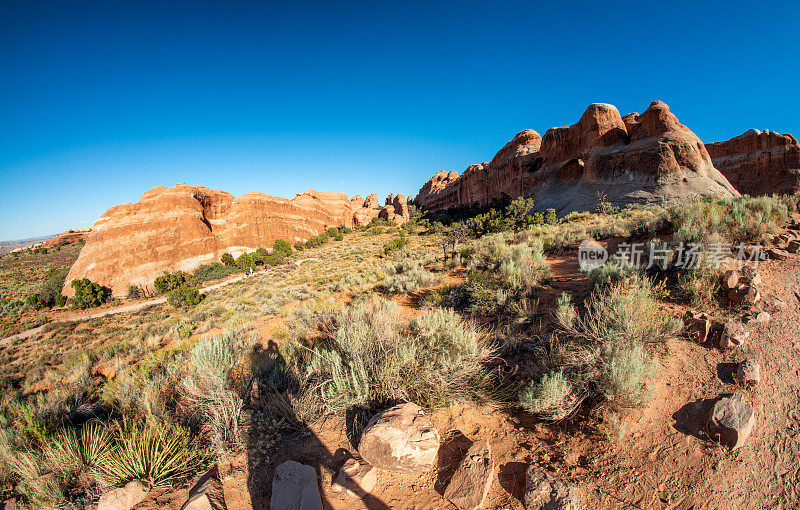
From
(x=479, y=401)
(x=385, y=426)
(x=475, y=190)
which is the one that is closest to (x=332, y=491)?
(x=385, y=426)

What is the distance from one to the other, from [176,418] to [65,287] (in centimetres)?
3474

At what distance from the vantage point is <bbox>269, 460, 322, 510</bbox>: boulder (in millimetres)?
2178

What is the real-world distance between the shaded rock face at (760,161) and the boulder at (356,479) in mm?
41943

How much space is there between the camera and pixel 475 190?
163 ft

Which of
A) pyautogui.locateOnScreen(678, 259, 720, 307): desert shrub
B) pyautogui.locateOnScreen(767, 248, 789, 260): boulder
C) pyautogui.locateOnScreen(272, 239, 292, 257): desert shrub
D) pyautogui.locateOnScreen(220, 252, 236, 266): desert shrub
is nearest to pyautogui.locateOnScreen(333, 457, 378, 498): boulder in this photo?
pyautogui.locateOnScreen(678, 259, 720, 307): desert shrub

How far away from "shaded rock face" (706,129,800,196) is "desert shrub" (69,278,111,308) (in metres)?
60.6

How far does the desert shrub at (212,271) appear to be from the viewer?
28203mm

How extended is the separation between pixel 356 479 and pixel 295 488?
0.50m

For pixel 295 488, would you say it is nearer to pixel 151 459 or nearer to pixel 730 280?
pixel 151 459

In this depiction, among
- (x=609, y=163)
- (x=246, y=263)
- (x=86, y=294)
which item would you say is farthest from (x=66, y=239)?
(x=609, y=163)

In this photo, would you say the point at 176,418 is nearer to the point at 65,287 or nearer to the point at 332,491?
the point at 332,491

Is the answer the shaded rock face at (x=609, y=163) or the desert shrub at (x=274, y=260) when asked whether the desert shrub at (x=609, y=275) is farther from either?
the desert shrub at (x=274, y=260)

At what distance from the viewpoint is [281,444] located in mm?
2807

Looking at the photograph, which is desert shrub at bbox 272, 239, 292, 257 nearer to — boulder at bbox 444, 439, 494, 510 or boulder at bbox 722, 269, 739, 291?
boulder at bbox 444, 439, 494, 510
